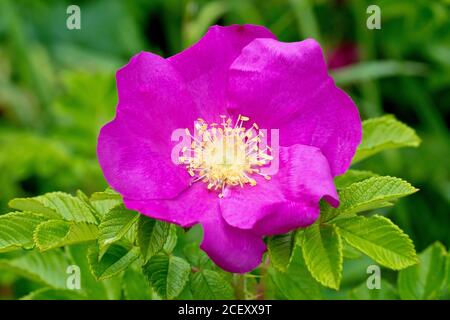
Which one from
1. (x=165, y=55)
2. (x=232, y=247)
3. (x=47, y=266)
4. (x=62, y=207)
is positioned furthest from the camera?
(x=165, y=55)

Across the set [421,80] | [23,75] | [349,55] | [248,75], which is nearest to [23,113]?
[23,75]

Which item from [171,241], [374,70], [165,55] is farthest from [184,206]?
[165,55]

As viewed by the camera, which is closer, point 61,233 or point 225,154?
point 61,233

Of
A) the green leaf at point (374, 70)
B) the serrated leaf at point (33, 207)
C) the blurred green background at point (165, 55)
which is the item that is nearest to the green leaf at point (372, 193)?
the serrated leaf at point (33, 207)

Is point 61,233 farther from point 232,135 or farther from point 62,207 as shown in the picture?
point 232,135
